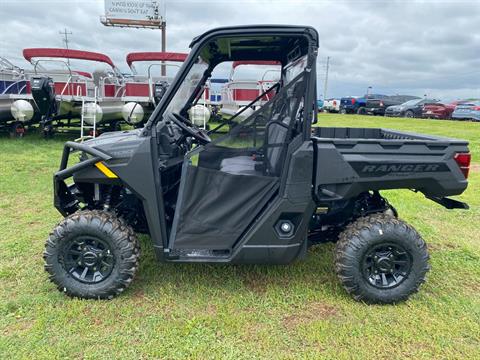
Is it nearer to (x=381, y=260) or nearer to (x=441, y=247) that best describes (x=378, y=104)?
(x=441, y=247)

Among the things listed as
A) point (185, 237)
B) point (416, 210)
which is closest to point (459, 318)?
point (185, 237)

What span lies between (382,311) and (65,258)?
231 centimetres

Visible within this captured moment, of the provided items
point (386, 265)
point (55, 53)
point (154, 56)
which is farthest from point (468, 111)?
point (386, 265)

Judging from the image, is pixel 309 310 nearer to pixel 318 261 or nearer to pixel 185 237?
pixel 318 261

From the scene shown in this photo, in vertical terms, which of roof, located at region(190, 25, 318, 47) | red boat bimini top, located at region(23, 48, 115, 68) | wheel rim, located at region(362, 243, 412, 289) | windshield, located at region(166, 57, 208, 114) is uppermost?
red boat bimini top, located at region(23, 48, 115, 68)

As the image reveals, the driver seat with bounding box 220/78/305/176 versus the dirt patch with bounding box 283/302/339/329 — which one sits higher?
the driver seat with bounding box 220/78/305/176

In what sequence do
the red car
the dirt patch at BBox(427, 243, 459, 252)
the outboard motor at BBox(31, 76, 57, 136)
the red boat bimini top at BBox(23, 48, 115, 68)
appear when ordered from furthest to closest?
the red car → the red boat bimini top at BBox(23, 48, 115, 68) → the outboard motor at BBox(31, 76, 57, 136) → the dirt patch at BBox(427, 243, 459, 252)

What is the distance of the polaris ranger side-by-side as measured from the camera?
8.59 feet

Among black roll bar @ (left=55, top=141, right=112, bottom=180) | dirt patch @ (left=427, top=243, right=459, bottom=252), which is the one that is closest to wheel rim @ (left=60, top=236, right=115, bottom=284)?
black roll bar @ (left=55, top=141, right=112, bottom=180)

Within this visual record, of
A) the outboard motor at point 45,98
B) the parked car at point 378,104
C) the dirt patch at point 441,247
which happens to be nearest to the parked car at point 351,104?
the parked car at point 378,104

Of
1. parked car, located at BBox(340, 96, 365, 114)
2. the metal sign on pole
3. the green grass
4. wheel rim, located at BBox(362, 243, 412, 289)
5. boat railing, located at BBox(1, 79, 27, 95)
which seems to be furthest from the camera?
parked car, located at BBox(340, 96, 365, 114)

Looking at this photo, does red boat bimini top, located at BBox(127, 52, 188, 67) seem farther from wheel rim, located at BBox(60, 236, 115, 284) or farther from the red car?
the red car

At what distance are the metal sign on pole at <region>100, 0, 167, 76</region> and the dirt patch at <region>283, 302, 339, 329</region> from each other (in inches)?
1018

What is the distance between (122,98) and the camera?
35.6 feet
